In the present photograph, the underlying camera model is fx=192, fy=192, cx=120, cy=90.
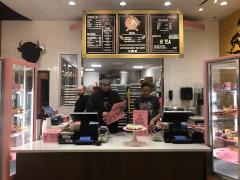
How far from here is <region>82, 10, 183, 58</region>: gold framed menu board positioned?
3828 millimetres

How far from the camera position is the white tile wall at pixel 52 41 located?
16.7 feet

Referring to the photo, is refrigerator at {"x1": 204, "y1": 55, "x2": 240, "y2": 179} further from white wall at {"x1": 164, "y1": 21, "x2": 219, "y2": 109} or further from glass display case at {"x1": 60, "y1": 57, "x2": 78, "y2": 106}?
glass display case at {"x1": 60, "y1": 57, "x2": 78, "y2": 106}

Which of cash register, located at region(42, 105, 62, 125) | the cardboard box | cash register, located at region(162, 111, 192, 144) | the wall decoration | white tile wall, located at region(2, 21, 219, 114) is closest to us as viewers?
cash register, located at region(162, 111, 192, 144)

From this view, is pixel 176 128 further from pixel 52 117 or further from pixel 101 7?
pixel 101 7

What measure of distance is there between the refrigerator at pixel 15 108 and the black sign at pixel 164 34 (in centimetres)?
232

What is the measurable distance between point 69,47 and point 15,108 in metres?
2.92

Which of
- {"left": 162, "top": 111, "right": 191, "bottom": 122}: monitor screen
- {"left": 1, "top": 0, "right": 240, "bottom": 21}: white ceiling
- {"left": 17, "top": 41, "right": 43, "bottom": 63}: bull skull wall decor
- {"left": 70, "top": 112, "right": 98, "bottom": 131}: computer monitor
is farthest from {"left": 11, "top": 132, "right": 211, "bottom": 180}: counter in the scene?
{"left": 17, "top": 41, "right": 43, "bottom": 63}: bull skull wall decor

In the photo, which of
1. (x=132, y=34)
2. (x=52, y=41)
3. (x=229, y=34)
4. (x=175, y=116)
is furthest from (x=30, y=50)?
(x=229, y=34)

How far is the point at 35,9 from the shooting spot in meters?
4.42

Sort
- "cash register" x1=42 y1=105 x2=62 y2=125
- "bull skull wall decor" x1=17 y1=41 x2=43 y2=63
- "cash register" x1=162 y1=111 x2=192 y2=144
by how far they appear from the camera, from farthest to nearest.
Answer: "bull skull wall decor" x1=17 y1=41 x2=43 y2=63
"cash register" x1=42 y1=105 x2=62 y2=125
"cash register" x1=162 y1=111 x2=192 y2=144

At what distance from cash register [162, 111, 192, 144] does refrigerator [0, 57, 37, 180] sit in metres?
1.84

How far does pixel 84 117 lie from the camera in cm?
254

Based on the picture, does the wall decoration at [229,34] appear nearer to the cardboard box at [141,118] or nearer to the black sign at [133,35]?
the black sign at [133,35]

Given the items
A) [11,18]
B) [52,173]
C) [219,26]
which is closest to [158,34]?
[219,26]
